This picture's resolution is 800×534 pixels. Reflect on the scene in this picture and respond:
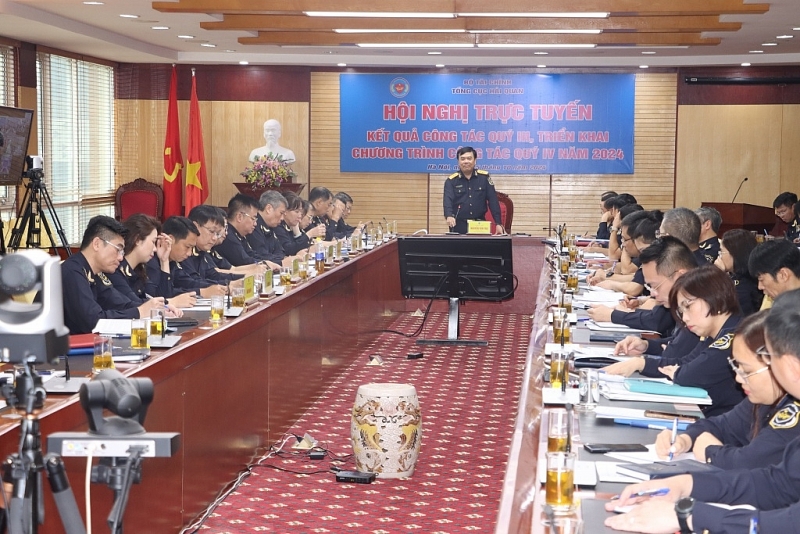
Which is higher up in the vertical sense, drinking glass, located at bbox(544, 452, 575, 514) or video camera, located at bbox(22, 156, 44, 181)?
video camera, located at bbox(22, 156, 44, 181)

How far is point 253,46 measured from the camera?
1141 centimetres

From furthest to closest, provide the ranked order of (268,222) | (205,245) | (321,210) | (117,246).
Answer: (321,210)
(268,222)
(205,245)
(117,246)

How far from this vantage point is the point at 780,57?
Result: 12102mm

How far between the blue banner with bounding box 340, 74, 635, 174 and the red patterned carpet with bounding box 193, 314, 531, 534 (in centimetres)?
540

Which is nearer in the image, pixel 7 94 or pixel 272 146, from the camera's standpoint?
pixel 7 94

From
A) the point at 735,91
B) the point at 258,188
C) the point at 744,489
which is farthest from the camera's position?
the point at 735,91

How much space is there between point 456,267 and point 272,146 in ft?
17.8

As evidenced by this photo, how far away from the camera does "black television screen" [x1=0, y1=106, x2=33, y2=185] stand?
8.66m

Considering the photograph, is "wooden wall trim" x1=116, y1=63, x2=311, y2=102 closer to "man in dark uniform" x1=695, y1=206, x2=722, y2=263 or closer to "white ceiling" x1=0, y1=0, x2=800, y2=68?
"white ceiling" x1=0, y1=0, x2=800, y2=68

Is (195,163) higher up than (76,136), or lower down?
lower down

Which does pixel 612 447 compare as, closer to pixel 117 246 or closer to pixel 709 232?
pixel 117 246

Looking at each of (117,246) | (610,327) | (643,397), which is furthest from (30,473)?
(610,327)

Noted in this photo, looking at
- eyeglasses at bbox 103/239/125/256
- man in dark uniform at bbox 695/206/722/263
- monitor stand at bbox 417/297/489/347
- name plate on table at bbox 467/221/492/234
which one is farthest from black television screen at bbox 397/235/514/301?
eyeglasses at bbox 103/239/125/256

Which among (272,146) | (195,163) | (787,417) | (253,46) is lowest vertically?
(787,417)
